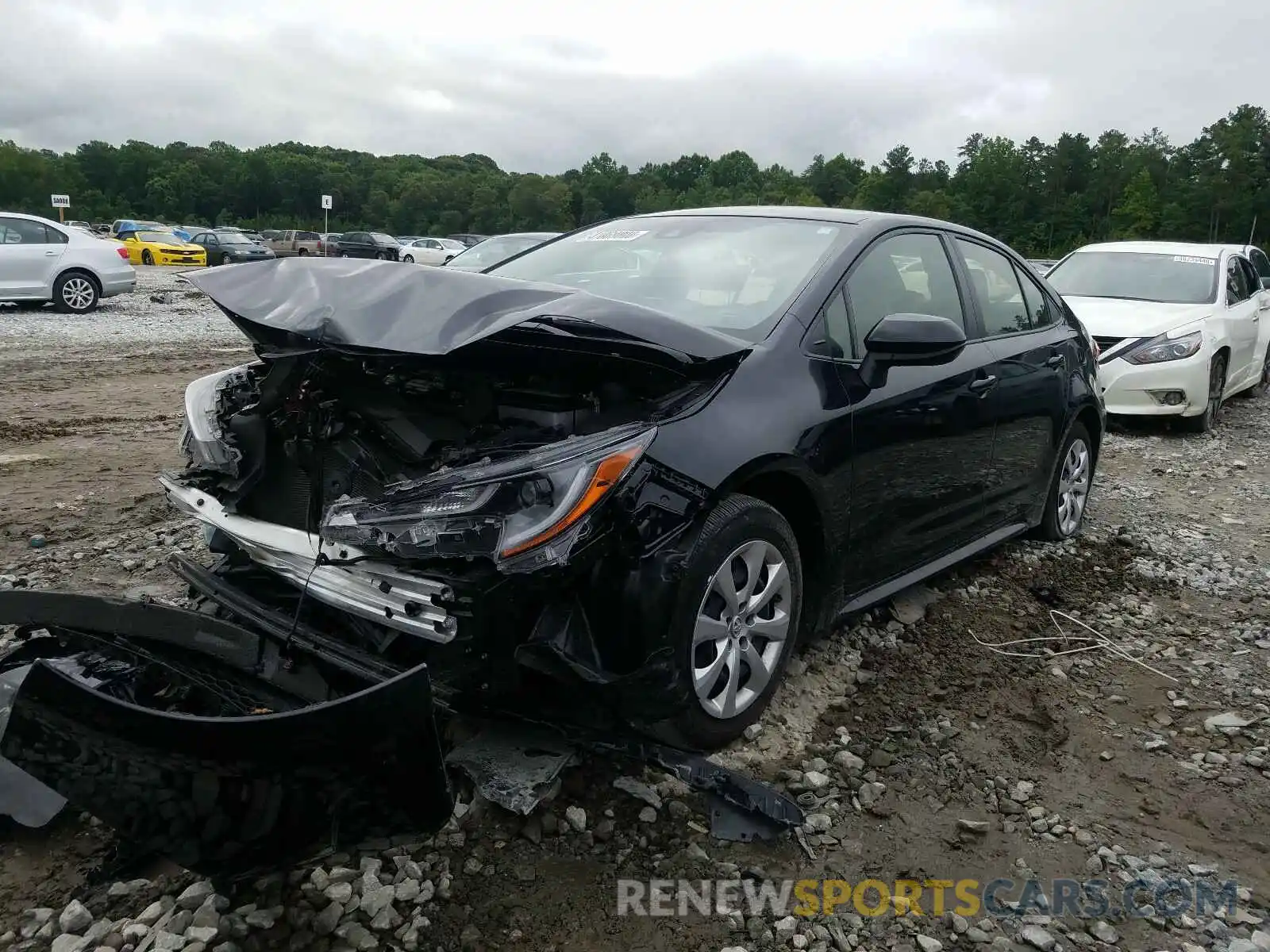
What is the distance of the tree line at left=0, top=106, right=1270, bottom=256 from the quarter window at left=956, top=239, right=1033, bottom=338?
5657 centimetres

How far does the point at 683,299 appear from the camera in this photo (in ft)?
11.1

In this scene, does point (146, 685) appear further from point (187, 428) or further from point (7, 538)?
point (7, 538)

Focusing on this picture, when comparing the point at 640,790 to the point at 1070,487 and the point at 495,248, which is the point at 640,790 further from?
the point at 495,248

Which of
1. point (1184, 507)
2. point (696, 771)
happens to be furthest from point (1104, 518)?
point (696, 771)

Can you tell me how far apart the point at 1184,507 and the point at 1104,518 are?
82 centimetres

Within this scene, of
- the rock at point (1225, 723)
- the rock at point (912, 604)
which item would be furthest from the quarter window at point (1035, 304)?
the rock at point (1225, 723)

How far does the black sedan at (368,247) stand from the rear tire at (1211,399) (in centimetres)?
2241

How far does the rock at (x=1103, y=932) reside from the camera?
2324 millimetres

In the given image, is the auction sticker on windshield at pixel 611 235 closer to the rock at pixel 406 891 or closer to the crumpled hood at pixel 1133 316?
the rock at pixel 406 891

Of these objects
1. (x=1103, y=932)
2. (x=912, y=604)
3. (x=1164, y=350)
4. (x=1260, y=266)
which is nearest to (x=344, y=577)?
(x=1103, y=932)

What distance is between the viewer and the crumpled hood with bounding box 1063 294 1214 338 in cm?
846

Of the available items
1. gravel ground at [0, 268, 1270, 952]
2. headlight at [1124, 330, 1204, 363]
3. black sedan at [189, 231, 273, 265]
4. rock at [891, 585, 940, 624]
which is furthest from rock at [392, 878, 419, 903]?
black sedan at [189, 231, 273, 265]

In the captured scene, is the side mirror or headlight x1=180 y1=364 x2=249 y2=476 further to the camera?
the side mirror

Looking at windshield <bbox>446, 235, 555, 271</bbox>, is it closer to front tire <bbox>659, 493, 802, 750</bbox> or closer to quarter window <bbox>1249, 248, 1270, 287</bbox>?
quarter window <bbox>1249, 248, 1270, 287</bbox>
